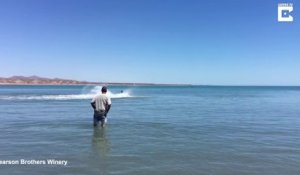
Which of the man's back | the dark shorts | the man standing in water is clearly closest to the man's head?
the man standing in water

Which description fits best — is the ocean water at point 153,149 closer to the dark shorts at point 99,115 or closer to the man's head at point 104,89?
the dark shorts at point 99,115

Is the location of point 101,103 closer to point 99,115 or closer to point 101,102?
point 101,102

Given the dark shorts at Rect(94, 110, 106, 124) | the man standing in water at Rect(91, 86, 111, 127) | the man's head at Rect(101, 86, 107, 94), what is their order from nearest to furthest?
the man's head at Rect(101, 86, 107, 94), the man standing in water at Rect(91, 86, 111, 127), the dark shorts at Rect(94, 110, 106, 124)

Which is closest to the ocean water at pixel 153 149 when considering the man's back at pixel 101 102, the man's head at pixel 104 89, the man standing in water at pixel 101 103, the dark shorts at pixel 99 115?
the dark shorts at pixel 99 115

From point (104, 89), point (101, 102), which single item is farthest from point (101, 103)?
point (104, 89)

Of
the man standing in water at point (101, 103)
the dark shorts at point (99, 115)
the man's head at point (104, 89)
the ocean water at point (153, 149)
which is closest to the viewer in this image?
the ocean water at point (153, 149)

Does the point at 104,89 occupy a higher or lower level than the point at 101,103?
higher

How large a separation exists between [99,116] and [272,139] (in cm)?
729

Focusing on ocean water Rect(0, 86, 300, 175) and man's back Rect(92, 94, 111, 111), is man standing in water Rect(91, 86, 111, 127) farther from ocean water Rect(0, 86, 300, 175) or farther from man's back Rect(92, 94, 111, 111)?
ocean water Rect(0, 86, 300, 175)

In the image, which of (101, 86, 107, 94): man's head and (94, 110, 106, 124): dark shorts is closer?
(101, 86, 107, 94): man's head

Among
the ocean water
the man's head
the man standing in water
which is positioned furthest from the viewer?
the man standing in water

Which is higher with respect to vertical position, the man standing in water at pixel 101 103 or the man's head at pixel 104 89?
the man's head at pixel 104 89

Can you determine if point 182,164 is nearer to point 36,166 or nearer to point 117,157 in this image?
point 117,157

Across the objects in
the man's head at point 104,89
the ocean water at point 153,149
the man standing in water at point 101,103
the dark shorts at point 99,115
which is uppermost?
the man's head at point 104,89
